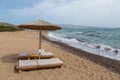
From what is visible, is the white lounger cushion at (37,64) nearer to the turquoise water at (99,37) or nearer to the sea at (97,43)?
the sea at (97,43)

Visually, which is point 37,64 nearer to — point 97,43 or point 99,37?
point 97,43

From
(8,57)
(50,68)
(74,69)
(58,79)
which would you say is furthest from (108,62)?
(8,57)

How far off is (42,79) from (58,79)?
590 mm

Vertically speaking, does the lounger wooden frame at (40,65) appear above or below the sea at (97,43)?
above

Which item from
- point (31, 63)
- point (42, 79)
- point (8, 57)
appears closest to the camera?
point (42, 79)

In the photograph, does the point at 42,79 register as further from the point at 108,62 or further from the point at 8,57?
the point at 108,62

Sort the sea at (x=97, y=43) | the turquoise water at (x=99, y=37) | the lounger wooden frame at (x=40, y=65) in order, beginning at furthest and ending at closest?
the turquoise water at (x=99, y=37)
the sea at (x=97, y=43)
the lounger wooden frame at (x=40, y=65)

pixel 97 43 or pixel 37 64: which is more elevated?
pixel 37 64

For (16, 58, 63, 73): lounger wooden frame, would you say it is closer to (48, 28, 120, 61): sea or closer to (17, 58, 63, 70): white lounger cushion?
(17, 58, 63, 70): white lounger cushion

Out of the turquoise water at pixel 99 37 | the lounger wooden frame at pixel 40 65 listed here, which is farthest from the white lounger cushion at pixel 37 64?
the turquoise water at pixel 99 37

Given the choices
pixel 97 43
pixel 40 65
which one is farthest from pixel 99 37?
pixel 40 65

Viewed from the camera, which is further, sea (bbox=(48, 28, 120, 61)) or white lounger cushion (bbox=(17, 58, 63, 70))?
sea (bbox=(48, 28, 120, 61))

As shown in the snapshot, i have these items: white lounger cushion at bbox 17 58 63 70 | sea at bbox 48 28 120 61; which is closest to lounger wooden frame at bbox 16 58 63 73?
→ white lounger cushion at bbox 17 58 63 70

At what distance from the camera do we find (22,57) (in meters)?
9.24
